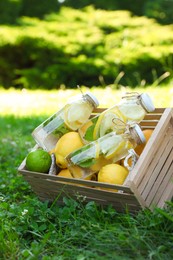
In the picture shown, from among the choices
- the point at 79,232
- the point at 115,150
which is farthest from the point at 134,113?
the point at 79,232

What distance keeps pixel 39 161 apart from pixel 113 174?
32cm

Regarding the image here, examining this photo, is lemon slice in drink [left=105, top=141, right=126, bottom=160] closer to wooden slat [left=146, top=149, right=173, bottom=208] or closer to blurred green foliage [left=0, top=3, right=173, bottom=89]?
wooden slat [left=146, top=149, right=173, bottom=208]

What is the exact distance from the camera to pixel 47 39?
12570 mm

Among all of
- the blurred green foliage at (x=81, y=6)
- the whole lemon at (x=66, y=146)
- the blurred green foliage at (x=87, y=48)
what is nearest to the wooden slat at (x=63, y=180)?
the whole lemon at (x=66, y=146)

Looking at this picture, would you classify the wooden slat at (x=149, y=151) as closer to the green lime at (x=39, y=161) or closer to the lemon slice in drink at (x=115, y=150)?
the lemon slice in drink at (x=115, y=150)

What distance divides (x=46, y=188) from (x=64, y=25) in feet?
34.7

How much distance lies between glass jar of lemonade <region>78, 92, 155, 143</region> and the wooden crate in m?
0.08

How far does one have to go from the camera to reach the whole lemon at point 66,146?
83.4 inches

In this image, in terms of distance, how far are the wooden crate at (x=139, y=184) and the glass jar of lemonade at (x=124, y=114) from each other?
83mm

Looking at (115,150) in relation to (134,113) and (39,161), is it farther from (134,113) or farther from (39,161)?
(39,161)

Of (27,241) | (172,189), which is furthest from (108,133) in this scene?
(27,241)

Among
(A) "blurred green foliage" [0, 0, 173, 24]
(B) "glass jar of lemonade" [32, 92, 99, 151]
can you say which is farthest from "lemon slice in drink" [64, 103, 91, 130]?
(A) "blurred green foliage" [0, 0, 173, 24]

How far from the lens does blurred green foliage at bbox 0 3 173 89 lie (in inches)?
448

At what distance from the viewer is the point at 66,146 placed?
6.97 ft
